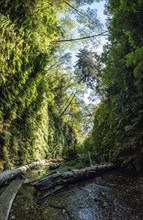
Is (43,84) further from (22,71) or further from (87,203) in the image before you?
(87,203)

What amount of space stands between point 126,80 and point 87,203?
3.84m

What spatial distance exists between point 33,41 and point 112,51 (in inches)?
160

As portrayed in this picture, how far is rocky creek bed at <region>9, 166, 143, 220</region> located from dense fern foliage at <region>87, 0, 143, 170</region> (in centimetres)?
112

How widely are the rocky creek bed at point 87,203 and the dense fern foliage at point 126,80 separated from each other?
1.12m

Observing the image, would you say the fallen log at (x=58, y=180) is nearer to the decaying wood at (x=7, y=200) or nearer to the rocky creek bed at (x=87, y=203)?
the rocky creek bed at (x=87, y=203)

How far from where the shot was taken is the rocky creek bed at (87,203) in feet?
11.7

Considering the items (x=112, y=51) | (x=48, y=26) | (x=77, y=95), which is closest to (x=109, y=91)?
(x=112, y=51)

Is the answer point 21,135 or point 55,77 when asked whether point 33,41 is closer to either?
point 21,135

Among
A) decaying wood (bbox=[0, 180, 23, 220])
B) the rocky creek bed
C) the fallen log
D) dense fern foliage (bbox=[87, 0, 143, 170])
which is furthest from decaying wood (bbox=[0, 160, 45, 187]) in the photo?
dense fern foliage (bbox=[87, 0, 143, 170])

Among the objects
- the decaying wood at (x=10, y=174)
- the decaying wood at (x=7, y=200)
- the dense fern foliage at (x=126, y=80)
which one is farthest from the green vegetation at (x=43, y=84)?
the decaying wood at (x=7, y=200)

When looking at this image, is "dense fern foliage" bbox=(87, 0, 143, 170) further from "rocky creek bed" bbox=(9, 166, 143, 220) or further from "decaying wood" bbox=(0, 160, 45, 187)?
"decaying wood" bbox=(0, 160, 45, 187)

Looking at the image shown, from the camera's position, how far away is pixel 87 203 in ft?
13.5

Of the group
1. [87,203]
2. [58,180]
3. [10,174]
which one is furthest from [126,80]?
[10,174]

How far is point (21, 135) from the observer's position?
9.72 m
